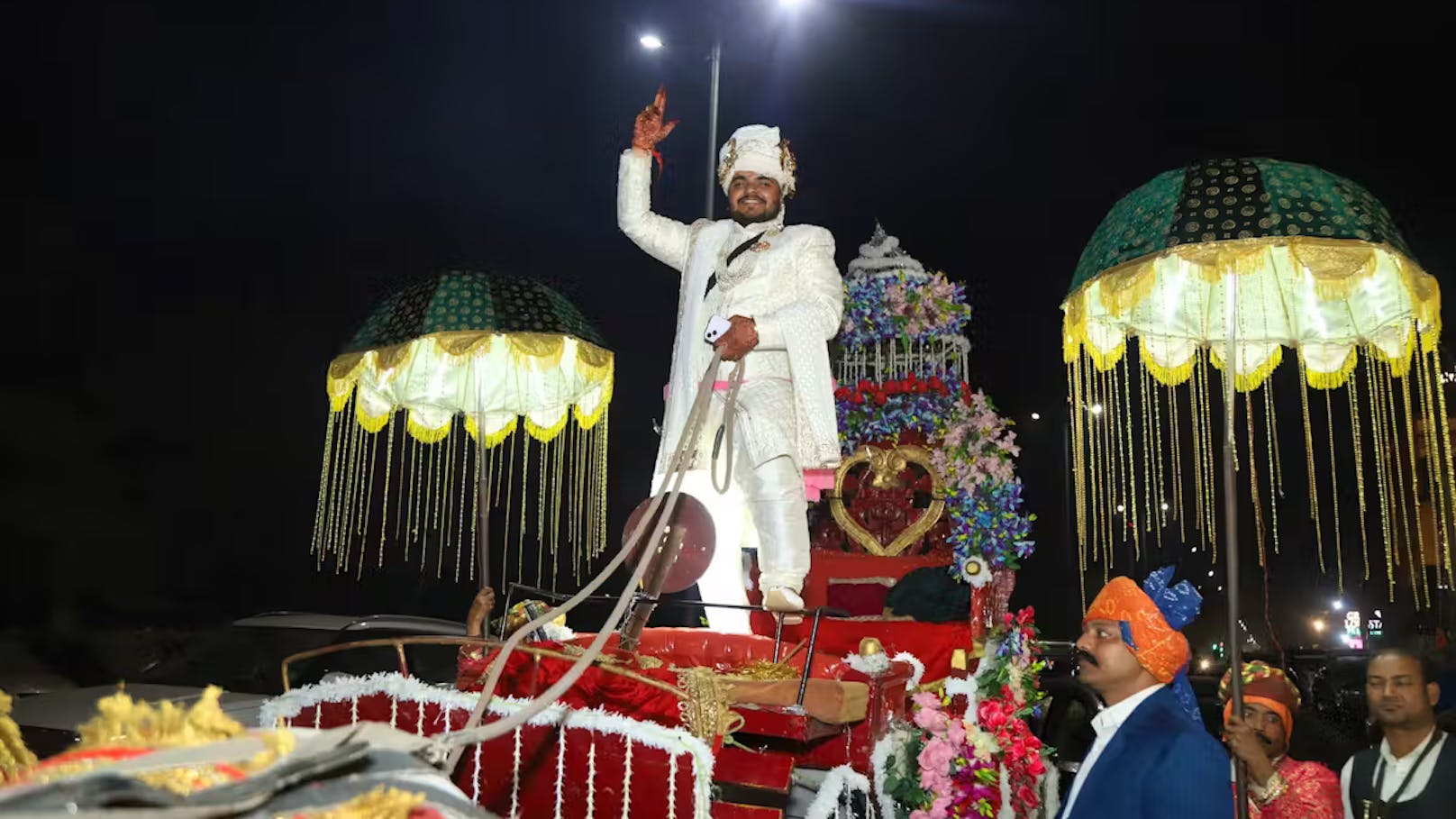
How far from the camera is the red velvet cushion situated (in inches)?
243

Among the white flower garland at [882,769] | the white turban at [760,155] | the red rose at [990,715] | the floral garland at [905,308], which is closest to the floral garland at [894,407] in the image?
the floral garland at [905,308]

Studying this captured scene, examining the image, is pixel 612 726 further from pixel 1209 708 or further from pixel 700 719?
pixel 1209 708

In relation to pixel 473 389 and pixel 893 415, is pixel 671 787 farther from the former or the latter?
pixel 473 389

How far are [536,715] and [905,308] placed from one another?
4689mm

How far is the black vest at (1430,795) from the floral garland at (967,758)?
1344 millimetres

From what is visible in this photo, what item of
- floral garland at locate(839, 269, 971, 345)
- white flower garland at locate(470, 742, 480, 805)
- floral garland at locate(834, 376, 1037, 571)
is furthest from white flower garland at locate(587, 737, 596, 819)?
floral garland at locate(839, 269, 971, 345)

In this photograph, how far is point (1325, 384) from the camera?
243 inches

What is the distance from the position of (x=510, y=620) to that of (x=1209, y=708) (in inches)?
437

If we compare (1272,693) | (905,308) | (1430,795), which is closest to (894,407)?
(905,308)

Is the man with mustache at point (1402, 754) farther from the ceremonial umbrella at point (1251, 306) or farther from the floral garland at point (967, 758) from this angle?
the floral garland at point (967, 758)

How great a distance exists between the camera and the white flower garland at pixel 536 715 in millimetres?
3154

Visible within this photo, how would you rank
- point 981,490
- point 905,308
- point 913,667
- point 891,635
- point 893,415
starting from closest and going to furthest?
point 913,667 < point 891,635 < point 981,490 < point 893,415 < point 905,308

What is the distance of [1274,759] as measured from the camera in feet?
Answer: 16.4

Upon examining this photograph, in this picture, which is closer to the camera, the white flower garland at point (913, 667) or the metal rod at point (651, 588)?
the metal rod at point (651, 588)
